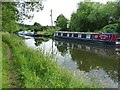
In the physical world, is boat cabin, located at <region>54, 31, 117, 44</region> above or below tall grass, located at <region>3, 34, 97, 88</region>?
above

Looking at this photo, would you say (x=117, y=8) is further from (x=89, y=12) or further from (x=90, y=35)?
(x=89, y=12)

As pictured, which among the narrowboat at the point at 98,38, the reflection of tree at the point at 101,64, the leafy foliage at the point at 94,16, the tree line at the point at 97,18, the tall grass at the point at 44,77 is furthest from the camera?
the leafy foliage at the point at 94,16

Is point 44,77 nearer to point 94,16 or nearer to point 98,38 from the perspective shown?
point 98,38

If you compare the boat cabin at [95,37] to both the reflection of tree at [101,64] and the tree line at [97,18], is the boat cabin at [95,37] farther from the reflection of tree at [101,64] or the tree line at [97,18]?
the reflection of tree at [101,64]

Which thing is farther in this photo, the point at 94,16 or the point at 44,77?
the point at 94,16

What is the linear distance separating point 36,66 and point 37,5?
216 inches

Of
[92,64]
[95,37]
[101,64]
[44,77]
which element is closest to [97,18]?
[95,37]

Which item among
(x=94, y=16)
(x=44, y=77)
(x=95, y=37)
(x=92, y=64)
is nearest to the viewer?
(x=44, y=77)

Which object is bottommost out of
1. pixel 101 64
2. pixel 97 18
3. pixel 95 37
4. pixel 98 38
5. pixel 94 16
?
pixel 101 64

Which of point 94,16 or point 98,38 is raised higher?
point 94,16

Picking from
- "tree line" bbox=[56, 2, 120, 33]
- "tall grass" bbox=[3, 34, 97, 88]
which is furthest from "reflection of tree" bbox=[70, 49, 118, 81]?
"tree line" bbox=[56, 2, 120, 33]

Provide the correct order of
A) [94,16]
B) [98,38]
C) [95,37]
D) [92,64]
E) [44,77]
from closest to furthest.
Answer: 1. [44,77]
2. [92,64]
3. [98,38]
4. [95,37]
5. [94,16]

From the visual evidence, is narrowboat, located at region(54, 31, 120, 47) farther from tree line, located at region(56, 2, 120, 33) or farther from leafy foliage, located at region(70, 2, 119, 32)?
leafy foliage, located at region(70, 2, 119, 32)

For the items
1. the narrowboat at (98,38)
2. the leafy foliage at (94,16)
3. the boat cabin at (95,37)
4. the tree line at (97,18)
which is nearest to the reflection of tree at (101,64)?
the narrowboat at (98,38)
